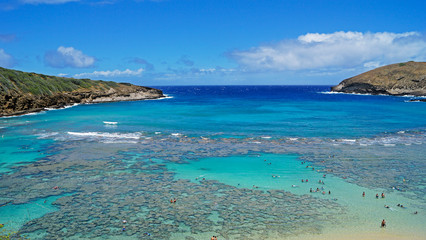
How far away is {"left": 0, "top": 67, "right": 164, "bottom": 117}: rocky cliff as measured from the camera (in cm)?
7869

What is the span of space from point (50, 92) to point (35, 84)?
18.3 ft

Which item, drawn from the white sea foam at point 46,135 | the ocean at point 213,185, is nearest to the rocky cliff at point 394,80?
the ocean at point 213,185

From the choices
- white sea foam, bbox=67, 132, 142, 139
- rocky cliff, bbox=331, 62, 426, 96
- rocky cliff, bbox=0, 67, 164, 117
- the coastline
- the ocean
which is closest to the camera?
the ocean

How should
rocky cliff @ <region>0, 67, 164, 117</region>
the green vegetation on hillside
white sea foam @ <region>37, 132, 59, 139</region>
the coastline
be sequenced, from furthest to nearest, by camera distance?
the green vegetation on hillside < rocky cliff @ <region>0, 67, 164, 117</region> < the coastline < white sea foam @ <region>37, 132, 59, 139</region>

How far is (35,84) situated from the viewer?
96.1 meters

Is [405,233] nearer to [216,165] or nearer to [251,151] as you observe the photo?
[216,165]

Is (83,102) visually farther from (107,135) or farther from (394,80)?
(394,80)

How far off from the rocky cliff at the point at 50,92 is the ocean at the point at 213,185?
33.0 meters

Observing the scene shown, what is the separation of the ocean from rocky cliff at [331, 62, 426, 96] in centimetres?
12144

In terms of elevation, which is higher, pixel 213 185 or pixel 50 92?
pixel 50 92

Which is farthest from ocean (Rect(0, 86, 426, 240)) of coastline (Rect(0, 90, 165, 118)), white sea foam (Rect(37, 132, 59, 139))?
coastline (Rect(0, 90, 165, 118))

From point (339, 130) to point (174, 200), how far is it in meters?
40.2

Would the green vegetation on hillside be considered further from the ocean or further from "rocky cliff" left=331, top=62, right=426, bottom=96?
"rocky cliff" left=331, top=62, right=426, bottom=96

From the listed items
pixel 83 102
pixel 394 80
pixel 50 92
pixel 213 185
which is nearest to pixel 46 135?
pixel 213 185
